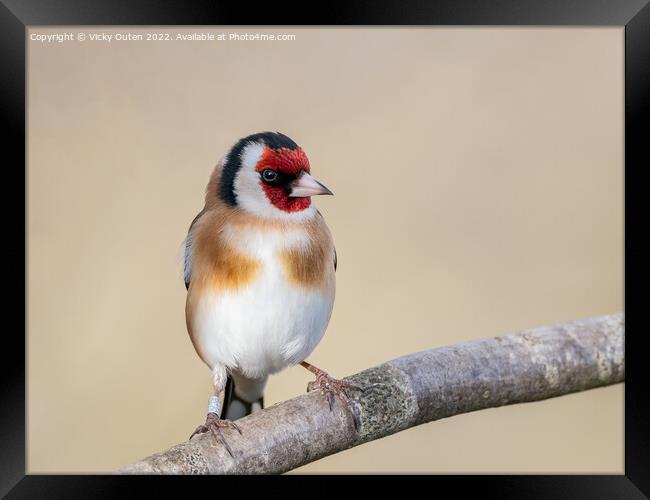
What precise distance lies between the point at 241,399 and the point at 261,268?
0.72 meters

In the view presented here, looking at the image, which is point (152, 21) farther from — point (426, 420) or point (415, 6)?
point (426, 420)

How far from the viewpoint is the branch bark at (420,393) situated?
102 inches

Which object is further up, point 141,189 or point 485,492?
point 141,189

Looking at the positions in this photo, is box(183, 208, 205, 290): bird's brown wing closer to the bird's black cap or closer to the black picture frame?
the bird's black cap

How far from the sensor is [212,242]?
292cm

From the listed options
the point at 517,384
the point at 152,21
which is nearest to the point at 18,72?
the point at 152,21

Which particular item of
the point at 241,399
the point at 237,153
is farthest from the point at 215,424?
the point at 237,153

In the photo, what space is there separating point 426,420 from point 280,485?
541 millimetres

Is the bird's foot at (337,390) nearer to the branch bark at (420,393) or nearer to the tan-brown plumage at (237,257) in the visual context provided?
the branch bark at (420,393)

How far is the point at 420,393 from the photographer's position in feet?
9.36

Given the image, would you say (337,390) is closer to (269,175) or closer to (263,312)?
(263,312)

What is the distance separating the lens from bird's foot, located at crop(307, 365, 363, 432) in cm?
279

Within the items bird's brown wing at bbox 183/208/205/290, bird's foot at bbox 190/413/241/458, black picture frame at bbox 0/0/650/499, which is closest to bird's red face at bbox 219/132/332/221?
bird's brown wing at bbox 183/208/205/290

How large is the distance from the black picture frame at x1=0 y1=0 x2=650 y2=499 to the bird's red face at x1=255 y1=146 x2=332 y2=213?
0.44 meters
